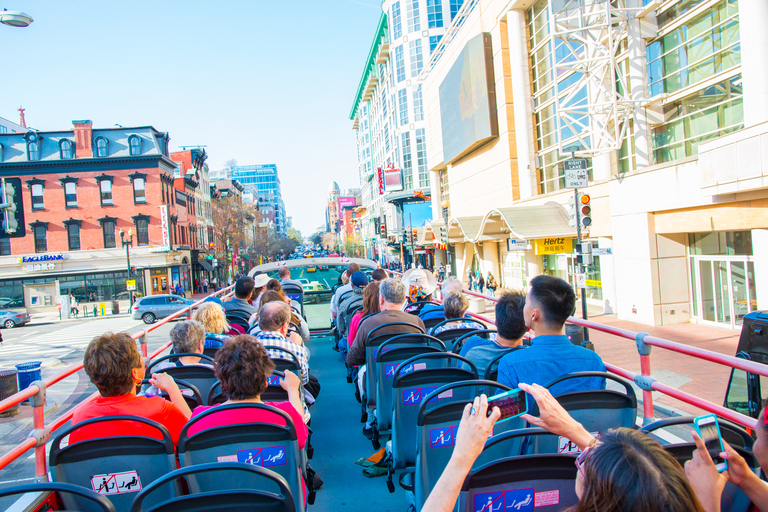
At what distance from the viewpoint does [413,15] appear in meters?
57.6

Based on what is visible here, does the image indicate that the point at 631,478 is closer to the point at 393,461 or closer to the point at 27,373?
the point at 393,461

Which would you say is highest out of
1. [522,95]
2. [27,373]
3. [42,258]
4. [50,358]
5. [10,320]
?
→ [522,95]

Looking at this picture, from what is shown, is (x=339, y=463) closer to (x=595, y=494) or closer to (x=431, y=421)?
(x=431, y=421)

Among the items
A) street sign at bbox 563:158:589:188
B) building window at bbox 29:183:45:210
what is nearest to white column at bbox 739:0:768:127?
street sign at bbox 563:158:589:188

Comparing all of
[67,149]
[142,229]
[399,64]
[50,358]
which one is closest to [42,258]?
[142,229]

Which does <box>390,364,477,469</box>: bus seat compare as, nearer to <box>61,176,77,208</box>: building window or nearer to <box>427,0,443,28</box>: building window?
<box>61,176,77,208</box>: building window

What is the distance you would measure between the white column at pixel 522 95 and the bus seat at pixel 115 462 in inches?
999

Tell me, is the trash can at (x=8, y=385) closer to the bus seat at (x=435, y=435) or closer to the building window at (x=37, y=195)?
the bus seat at (x=435, y=435)

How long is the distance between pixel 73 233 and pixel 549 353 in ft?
159

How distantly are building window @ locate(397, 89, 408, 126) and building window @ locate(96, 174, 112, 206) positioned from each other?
114 ft

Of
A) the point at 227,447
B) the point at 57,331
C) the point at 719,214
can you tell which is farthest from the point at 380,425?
the point at 57,331

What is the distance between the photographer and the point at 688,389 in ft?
30.0

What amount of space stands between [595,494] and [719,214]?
54.1 feet

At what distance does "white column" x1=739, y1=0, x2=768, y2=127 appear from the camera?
41.3ft
